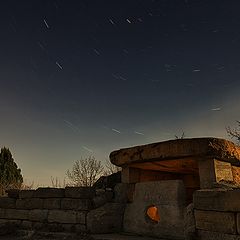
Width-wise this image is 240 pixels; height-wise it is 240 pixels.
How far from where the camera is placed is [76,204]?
255 inches

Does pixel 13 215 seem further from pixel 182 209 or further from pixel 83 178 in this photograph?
pixel 83 178


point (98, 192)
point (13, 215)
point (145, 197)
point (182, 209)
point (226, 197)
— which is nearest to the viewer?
point (226, 197)

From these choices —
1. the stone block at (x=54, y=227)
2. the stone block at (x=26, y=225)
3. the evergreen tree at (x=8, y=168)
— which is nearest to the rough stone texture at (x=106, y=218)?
the stone block at (x=54, y=227)

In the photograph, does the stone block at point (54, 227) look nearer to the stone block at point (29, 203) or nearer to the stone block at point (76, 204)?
the stone block at point (76, 204)

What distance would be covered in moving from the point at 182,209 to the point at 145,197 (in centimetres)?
93

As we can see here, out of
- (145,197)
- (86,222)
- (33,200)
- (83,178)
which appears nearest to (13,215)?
(33,200)

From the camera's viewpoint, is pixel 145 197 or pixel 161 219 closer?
pixel 161 219

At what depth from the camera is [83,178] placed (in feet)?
72.1

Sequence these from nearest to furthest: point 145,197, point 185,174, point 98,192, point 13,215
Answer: point 145,197
point 98,192
point 13,215
point 185,174

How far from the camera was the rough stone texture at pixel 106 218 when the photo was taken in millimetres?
6230

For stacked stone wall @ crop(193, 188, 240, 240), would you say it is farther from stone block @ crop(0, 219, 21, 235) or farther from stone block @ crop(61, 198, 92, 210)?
stone block @ crop(0, 219, 21, 235)

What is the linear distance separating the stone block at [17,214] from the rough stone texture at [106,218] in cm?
177

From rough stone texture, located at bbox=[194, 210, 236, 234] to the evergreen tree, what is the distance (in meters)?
16.1

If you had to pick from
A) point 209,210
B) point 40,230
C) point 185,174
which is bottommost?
point 40,230
